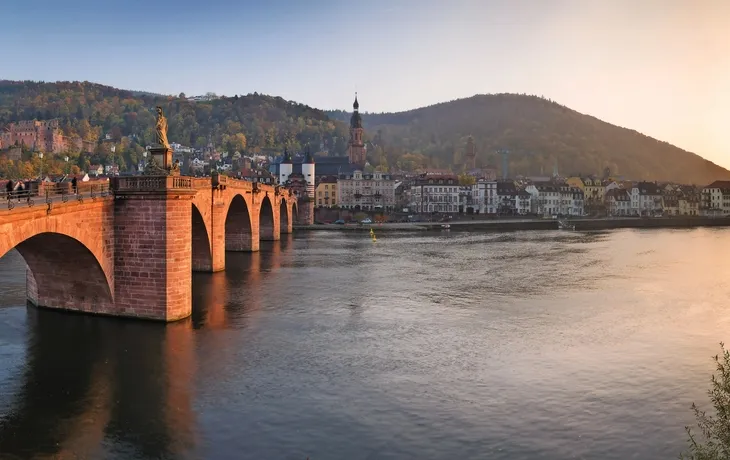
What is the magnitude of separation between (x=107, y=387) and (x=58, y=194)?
7.70m

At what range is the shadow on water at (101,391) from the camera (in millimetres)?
14578

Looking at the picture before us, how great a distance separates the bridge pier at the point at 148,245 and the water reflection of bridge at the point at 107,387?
0.92 m

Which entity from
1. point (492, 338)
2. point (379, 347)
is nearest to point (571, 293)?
point (492, 338)

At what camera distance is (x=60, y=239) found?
21766mm

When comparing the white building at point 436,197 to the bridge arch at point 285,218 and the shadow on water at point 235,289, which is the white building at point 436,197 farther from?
the shadow on water at point 235,289

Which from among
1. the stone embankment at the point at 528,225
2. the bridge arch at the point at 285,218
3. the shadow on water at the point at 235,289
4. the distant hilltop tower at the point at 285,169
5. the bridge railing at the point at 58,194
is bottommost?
the shadow on water at the point at 235,289

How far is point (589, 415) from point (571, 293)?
67.5 ft

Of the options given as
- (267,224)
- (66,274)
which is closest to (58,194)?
(66,274)

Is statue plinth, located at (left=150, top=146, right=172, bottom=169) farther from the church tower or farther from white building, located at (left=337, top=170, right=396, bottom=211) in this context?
the church tower

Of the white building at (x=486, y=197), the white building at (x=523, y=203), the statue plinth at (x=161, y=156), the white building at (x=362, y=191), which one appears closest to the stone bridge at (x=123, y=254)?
the statue plinth at (x=161, y=156)

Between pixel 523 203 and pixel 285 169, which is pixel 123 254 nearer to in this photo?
pixel 285 169

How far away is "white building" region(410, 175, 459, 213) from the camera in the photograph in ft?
422

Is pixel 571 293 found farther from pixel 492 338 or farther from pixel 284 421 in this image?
pixel 284 421

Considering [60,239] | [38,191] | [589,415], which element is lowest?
[589,415]
